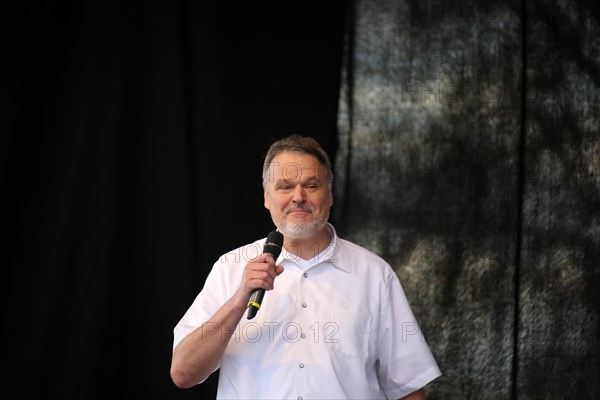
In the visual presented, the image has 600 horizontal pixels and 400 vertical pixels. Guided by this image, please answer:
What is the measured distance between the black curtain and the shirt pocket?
0.89m

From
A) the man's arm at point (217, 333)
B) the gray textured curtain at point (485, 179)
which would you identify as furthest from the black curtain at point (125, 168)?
the man's arm at point (217, 333)

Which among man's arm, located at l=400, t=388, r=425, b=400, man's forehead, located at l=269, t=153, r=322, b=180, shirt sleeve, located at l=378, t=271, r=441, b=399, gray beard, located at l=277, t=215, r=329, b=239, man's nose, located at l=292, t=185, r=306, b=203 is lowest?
man's arm, located at l=400, t=388, r=425, b=400

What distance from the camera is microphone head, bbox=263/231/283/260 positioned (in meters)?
2.36

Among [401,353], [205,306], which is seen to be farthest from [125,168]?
[401,353]

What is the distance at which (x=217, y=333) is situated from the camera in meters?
2.34

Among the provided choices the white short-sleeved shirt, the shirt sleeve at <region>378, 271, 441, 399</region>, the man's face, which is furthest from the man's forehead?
the shirt sleeve at <region>378, 271, 441, 399</region>

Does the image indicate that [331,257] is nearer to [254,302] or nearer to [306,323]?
[306,323]

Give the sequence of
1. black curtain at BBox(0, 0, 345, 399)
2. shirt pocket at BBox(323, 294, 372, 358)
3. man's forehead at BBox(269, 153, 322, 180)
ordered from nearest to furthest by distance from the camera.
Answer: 1. shirt pocket at BBox(323, 294, 372, 358)
2. man's forehead at BBox(269, 153, 322, 180)
3. black curtain at BBox(0, 0, 345, 399)

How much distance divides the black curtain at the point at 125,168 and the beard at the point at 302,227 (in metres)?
0.77

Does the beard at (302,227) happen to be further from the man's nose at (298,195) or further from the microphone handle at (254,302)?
the microphone handle at (254,302)

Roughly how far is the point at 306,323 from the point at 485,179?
1.41 meters

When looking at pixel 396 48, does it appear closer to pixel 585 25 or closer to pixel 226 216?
pixel 585 25

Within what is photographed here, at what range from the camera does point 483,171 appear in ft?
11.6

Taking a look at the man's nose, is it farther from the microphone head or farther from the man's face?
the microphone head
